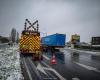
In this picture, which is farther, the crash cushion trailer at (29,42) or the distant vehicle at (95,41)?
the distant vehicle at (95,41)

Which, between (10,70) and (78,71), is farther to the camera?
(10,70)

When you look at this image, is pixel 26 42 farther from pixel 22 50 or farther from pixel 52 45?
pixel 52 45

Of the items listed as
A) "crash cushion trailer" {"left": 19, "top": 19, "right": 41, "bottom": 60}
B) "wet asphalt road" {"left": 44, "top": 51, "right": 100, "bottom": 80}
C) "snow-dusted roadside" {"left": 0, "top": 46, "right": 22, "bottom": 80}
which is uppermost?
"crash cushion trailer" {"left": 19, "top": 19, "right": 41, "bottom": 60}

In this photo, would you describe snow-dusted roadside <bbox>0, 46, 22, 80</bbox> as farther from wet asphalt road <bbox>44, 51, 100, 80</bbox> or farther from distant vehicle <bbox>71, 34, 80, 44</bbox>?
distant vehicle <bbox>71, 34, 80, 44</bbox>

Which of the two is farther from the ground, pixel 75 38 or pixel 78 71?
pixel 75 38

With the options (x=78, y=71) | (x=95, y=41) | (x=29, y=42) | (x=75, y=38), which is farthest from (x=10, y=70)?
(x=95, y=41)

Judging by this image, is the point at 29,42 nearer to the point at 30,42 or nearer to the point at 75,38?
the point at 30,42

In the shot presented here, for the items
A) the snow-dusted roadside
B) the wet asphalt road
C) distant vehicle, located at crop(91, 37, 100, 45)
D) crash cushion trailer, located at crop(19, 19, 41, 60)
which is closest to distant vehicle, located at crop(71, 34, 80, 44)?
distant vehicle, located at crop(91, 37, 100, 45)

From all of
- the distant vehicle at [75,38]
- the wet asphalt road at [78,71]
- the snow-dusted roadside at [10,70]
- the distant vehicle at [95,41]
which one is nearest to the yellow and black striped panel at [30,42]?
the snow-dusted roadside at [10,70]

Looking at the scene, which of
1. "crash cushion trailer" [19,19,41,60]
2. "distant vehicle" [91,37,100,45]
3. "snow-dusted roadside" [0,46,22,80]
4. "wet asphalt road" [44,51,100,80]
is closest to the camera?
"snow-dusted roadside" [0,46,22,80]

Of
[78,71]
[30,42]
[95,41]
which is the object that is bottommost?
[78,71]

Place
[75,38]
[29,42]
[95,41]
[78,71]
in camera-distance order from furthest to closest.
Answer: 1. [95,41]
2. [75,38]
3. [29,42]
4. [78,71]

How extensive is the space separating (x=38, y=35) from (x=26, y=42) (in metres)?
1.89

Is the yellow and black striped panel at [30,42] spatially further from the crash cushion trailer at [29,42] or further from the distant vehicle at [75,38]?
the distant vehicle at [75,38]
